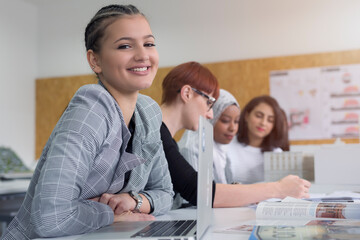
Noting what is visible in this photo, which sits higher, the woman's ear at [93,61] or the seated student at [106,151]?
the woman's ear at [93,61]

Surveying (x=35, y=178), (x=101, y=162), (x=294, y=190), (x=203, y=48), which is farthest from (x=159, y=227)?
(x=203, y=48)

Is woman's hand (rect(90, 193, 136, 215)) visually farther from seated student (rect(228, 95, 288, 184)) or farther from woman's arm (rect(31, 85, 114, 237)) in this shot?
seated student (rect(228, 95, 288, 184))

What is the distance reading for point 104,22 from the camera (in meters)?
1.20

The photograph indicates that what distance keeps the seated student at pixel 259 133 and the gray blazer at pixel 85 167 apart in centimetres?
211

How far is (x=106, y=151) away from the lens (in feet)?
3.39

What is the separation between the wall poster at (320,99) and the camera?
15.0ft

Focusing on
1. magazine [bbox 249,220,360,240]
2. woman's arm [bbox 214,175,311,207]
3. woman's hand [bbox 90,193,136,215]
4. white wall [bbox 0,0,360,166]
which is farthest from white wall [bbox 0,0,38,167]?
magazine [bbox 249,220,360,240]

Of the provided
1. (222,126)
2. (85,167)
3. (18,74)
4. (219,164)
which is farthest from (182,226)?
(18,74)

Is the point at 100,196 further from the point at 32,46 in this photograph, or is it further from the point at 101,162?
the point at 32,46

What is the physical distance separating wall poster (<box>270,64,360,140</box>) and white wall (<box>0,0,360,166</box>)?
257 millimetres

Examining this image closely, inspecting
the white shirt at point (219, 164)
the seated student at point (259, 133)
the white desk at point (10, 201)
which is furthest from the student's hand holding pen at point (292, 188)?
the white desk at point (10, 201)

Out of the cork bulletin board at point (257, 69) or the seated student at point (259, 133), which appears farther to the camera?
the cork bulletin board at point (257, 69)

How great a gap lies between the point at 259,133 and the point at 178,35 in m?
2.23

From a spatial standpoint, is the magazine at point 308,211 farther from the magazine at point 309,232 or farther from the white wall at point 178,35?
the white wall at point 178,35
